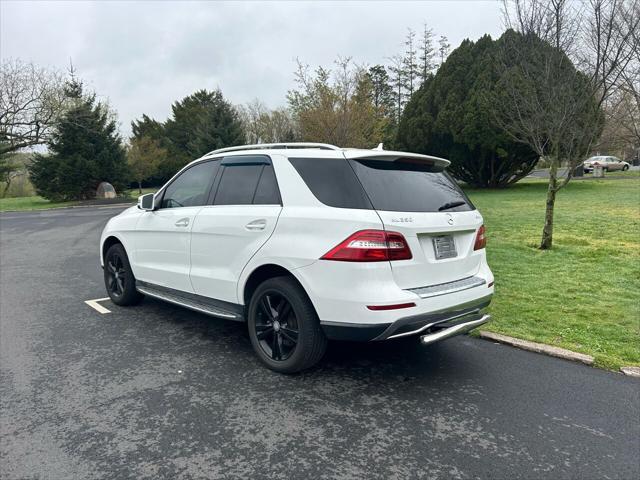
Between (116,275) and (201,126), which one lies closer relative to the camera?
(116,275)

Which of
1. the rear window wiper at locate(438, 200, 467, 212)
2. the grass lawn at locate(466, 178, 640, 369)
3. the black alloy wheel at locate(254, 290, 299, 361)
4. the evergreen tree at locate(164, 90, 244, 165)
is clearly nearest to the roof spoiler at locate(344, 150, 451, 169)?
the rear window wiper at locate(438, 200, 467, 212)

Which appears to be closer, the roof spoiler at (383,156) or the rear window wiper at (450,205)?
the roof spoiler at (383,156)

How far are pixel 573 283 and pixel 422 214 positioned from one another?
13.4ft

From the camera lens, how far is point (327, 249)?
3225 millimetres

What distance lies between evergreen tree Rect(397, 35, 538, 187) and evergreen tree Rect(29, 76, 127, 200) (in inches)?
760

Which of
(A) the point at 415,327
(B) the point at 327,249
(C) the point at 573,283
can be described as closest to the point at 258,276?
(B) the point at 327,249

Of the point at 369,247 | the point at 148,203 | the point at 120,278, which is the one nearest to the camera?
the point at 369,247

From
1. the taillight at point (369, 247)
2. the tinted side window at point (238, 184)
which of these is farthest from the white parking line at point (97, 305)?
the taillight at point (369, 247)

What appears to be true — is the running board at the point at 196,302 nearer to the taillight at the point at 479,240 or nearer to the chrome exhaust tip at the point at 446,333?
the chrome exhaust tip at the point at 446,333

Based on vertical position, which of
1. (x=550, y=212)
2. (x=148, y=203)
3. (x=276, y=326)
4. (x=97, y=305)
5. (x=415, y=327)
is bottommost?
(x=97, y=305)

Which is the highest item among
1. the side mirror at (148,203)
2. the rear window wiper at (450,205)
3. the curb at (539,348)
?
the side mirror at (148,203)

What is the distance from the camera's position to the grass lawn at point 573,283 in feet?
14.4

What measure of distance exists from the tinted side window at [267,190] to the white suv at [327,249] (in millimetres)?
11

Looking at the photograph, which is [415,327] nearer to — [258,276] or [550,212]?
[258,276]
